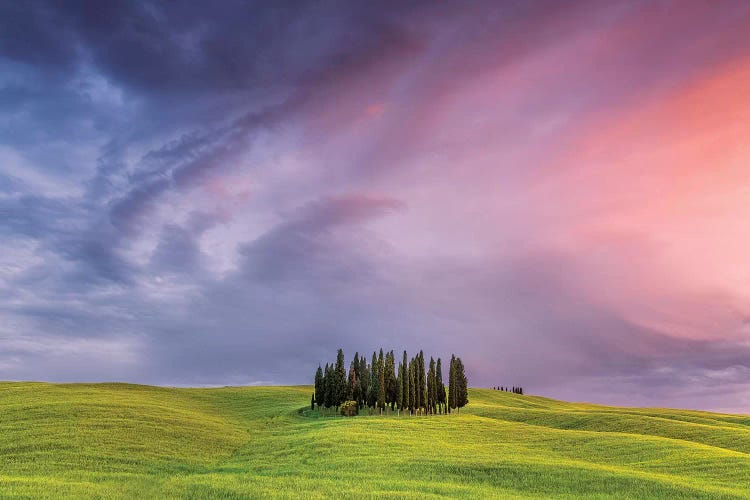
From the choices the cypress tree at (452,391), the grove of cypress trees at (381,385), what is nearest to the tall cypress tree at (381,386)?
the grove of cypress trees at (381,385)

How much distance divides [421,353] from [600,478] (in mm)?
63308

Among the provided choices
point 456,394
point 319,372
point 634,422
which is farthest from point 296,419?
point 634,422

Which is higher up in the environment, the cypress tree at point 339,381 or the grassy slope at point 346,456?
the cypress tree at point 339,381

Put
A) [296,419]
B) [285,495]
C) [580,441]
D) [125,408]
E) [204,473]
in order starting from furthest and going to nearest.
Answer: [296,419] → [125,408] → [580,441] → [204,473] → [285,495]

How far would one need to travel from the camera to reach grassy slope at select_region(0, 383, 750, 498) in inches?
1400

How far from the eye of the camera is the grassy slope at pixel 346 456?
3556 cm

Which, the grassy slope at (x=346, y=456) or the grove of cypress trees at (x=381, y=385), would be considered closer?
the grassy slope at (x=346, y=456)

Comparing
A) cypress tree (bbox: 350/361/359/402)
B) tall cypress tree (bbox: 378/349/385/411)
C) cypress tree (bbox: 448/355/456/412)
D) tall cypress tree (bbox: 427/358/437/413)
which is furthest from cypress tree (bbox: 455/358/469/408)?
cypress tree (bbox: 350/361/359/402)

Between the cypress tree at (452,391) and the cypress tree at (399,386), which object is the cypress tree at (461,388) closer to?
the cypress tree at (452,391)

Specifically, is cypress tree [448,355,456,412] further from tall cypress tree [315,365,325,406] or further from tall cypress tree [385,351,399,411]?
tall cypress tree [315,365,325,406]

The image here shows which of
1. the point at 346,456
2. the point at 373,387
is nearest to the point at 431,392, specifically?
the point at 373,387

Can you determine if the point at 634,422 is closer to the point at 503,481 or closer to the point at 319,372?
the point at 503,481

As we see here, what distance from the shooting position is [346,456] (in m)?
45.8

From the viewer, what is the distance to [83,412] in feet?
203
